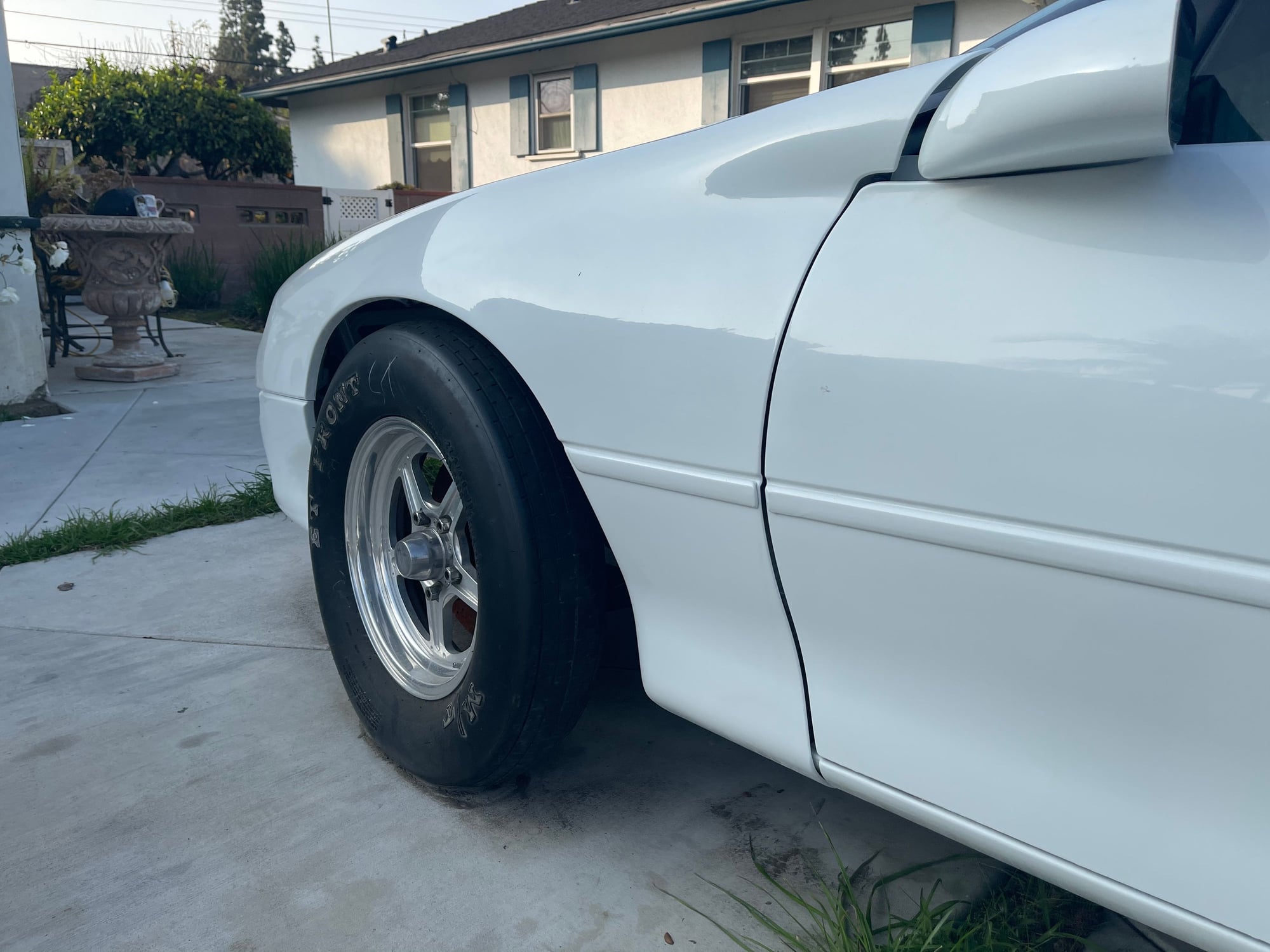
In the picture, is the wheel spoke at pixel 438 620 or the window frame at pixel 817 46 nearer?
the wheel spoke at pixel 438 620

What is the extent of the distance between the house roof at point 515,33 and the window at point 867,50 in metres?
0.66

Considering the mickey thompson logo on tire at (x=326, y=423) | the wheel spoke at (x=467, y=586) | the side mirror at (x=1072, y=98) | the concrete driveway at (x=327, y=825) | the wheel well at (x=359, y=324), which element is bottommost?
the concrete driveway at (x=327, y=825)

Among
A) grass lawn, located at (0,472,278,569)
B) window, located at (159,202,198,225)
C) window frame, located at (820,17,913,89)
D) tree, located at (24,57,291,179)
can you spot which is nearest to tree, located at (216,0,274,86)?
tree, located at (24,57,291,179)

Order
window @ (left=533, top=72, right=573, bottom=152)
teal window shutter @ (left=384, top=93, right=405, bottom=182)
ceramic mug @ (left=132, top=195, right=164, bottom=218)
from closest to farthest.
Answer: ceramic mug @ (left=132, top=195, right=164, bottom=218) < window @ (left=533, top=72, right=573, bottom=152) < teal window shutter @ (left=384, top=93, right=405, bottom=182)

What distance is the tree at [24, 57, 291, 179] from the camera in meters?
15.9

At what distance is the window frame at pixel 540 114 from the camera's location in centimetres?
1266

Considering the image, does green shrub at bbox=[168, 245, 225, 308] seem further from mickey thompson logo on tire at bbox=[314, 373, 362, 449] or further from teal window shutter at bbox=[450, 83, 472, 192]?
mickey thompson logo on tire at bbox=[314, 373, 362, 449]

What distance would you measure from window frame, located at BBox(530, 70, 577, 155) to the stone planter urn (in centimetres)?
714

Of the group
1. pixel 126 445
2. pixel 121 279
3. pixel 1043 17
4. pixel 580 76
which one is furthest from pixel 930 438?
pixel 580 76

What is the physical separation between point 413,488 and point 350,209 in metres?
11.8

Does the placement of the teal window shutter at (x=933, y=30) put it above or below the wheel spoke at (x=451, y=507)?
above

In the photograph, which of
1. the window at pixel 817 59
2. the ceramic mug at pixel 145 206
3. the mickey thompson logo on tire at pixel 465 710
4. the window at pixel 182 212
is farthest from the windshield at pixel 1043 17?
the window at pixel 182 212

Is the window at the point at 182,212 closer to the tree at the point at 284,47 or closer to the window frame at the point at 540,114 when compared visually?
the window frame at the point at 540,114

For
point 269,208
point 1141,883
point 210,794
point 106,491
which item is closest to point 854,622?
point 1141,883
